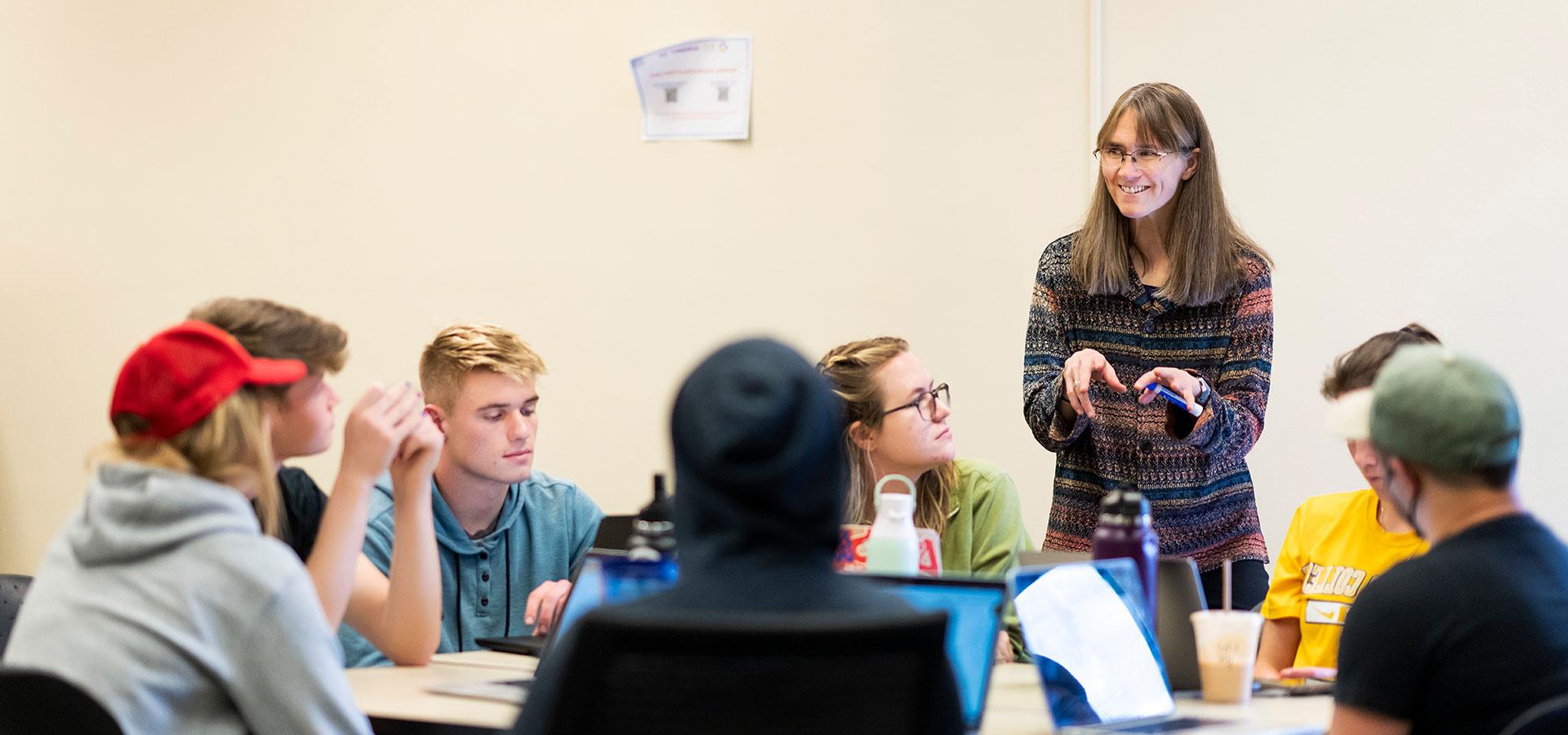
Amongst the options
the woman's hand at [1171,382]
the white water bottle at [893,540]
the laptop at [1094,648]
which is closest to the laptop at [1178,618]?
the laptop at [1094,648]

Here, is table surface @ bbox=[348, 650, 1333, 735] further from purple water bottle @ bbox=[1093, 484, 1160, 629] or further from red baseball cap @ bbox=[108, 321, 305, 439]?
red baseball cap @ bbox=[108, 321, 305, 439]

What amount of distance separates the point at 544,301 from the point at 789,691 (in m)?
3.05

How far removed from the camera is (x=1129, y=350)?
2.73m

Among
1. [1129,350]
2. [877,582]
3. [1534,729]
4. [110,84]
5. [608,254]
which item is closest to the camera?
[1534,729]

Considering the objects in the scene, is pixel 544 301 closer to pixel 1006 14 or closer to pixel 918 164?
pixel 918 164

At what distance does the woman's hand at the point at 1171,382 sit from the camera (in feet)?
7.98

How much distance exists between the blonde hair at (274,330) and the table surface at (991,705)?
1.42 ft

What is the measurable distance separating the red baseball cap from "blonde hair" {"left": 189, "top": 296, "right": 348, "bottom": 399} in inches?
4.4

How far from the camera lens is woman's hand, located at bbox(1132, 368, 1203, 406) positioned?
243 centimetres

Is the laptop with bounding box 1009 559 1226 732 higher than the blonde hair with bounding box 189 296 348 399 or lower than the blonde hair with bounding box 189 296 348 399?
lower

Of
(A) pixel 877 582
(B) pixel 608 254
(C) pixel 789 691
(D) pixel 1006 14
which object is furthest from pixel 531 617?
(D) pixel 1006 14

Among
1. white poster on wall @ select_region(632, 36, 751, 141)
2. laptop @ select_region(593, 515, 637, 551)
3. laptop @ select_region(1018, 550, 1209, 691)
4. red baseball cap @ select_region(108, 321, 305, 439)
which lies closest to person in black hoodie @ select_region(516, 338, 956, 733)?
red baseball cap @ select_region(108, 321, 305, 439)

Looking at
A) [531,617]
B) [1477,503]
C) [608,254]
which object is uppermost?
[608,254]

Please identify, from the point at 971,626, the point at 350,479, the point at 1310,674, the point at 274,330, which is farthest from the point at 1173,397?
the point at 274,330
